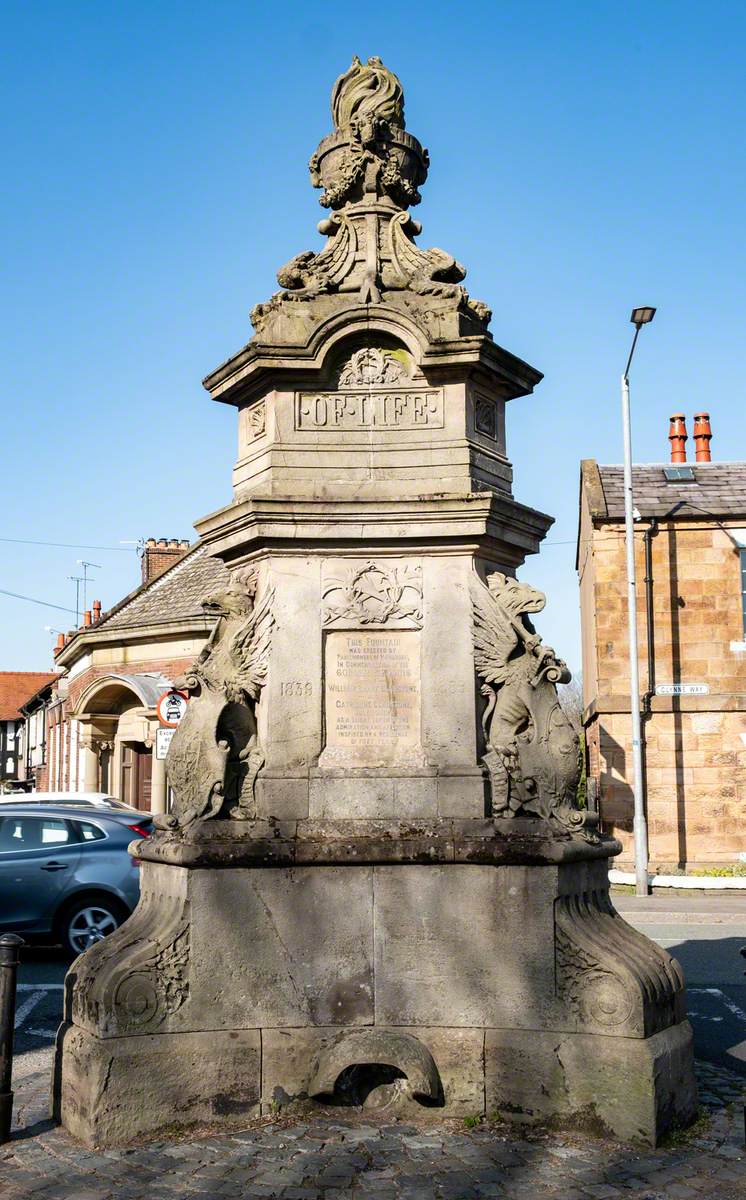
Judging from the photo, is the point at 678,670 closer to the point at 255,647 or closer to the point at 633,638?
the point at 633,638

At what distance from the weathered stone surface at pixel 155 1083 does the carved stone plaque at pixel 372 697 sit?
1.60 metres

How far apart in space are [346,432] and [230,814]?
2.33 metres

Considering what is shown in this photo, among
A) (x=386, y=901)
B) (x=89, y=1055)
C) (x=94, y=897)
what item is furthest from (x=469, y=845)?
(x=94, y=897)

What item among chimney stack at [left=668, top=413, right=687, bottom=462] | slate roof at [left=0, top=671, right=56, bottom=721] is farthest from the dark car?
slate roof at [left=0, top=671, right=56, bottom=721]

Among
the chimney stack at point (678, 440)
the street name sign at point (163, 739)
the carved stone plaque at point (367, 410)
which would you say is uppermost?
the chimney stack at point (678, 440)

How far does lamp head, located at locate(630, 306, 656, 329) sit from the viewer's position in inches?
742

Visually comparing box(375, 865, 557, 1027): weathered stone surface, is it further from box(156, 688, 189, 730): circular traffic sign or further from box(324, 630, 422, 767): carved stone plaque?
box(156, 688, 189, 730): circular traffic sign

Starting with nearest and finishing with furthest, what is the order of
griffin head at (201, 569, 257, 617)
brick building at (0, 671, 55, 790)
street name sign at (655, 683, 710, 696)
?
griffin head at (201, 569, 257, 617) < street name sign at (655, 683, 710, 696) < brick building at (0, 671, 55, 790)

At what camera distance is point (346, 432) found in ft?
22.0

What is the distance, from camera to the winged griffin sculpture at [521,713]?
6184mm

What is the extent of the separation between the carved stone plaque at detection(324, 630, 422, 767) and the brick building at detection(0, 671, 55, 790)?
61.4m

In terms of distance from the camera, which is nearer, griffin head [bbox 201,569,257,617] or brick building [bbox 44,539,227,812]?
griffin head [bbox 201,569,257,617]

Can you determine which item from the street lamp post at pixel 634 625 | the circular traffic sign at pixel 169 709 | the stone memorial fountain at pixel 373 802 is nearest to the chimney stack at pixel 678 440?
the street lamp post at pixel 634 625

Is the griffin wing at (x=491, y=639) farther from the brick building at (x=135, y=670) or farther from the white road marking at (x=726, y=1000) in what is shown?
the brick building at (x=135, y=670)
